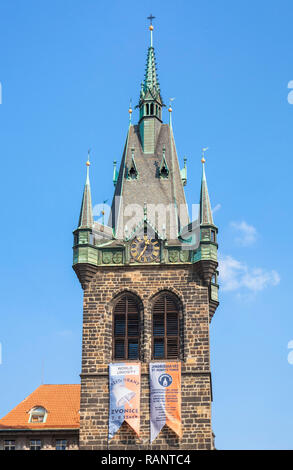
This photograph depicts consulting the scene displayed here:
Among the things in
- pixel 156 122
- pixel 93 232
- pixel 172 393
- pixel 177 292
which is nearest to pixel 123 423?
pixel 172 393

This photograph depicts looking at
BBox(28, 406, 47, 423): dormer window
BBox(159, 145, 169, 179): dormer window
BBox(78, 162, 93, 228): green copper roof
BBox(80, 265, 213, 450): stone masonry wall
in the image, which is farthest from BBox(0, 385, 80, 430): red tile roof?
BBox(159, 145, 169, 179): dormer window

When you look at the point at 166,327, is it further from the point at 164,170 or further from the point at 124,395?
the point at 164,170

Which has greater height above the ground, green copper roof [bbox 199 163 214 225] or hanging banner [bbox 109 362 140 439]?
green copper roof [bbox 199 163 214 225]

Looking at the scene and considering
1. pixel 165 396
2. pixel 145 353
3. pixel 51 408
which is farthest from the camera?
pixel 51 408

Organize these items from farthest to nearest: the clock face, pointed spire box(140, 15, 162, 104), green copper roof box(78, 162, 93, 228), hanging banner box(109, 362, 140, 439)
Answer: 1. pointed spire box(140, 15, 162, 104)
2. green copper roof box(78, 162, 93, 228)
3. the clock face
4. hanging banner box(109, 362, 140, 439)

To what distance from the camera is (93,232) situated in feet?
160

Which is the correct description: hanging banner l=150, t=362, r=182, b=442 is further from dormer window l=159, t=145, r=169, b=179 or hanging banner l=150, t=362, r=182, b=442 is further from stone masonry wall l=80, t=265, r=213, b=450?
dormer window l=159, t=145, r=169, b=179

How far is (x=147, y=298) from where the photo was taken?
46625 millimetres

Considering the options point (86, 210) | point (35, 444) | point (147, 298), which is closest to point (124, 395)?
point (147, 298)

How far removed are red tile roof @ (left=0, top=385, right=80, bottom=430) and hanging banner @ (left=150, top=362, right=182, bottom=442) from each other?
9.18 metres

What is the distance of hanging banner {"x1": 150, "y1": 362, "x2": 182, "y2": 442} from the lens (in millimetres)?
43844

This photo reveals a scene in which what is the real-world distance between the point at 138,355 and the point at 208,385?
12.0ft

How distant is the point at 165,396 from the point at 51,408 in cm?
1201
